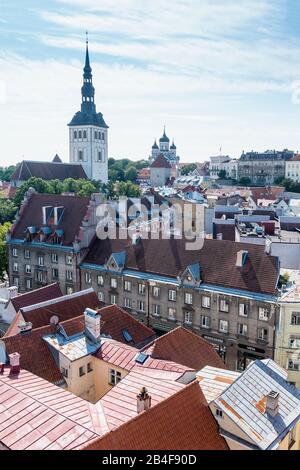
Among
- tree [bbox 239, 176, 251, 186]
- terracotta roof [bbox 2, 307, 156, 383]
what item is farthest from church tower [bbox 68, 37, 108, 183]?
terracotta roof [bbox 2, 307, 156, 383]

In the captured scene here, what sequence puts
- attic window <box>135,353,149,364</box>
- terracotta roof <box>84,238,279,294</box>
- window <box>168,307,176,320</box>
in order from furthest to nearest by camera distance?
1. window <box>168,307,176,320</box>
2. terracotta roof <box>84,238,279,294</box>
3. attic window <box>135,353,149,364</box>

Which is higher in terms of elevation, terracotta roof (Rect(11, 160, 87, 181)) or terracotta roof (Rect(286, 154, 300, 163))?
terracotta roof (Rect(286, 154, 300, 163))

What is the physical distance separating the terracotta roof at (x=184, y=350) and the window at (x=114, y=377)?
2485 millimetres

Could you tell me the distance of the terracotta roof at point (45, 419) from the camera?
58.5ft

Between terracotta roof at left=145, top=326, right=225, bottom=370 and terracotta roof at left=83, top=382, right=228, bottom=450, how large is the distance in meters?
7.97

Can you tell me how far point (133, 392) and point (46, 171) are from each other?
123 m

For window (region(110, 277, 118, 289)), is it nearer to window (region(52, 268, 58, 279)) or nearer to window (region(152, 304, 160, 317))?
window (region(152, 304, 160, 317))

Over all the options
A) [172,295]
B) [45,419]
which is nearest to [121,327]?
[172,295]

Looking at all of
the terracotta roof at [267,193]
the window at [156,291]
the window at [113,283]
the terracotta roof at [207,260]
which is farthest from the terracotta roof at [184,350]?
the terracotta roof at [267,193]

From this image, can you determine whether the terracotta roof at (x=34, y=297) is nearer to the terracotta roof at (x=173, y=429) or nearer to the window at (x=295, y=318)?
the window at (x=295, y=318)

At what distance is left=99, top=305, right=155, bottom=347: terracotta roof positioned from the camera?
34719mm
